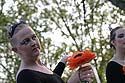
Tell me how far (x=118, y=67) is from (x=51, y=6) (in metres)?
13.7

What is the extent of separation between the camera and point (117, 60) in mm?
4035

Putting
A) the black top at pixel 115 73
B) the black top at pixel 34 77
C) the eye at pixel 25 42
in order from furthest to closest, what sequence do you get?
the black top at pixel 115 73 < the eye at pixel 25 42 < the black top at pixel 34 77

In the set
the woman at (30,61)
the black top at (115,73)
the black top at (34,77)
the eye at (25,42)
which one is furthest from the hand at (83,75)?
the black top at (115,73)

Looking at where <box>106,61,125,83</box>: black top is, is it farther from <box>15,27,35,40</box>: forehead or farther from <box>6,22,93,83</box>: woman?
<box>15,27,35,40</box>: forehead

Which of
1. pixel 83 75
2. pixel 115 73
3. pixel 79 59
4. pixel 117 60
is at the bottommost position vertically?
pixel 115 73

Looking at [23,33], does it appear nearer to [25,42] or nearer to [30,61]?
[25,42]

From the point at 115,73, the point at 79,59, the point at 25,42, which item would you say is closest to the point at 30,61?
the point at 25,42

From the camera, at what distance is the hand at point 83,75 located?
9.59 ft

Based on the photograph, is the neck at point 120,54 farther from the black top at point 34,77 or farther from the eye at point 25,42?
the eye at point 25,42

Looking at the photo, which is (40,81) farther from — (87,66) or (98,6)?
(98,6)

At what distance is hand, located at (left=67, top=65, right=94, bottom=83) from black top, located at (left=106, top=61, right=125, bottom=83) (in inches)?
39.3

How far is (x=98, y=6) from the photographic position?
17016mm

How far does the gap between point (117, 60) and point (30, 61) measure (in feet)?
4.39

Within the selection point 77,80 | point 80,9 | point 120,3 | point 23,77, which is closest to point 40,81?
point 23,77
